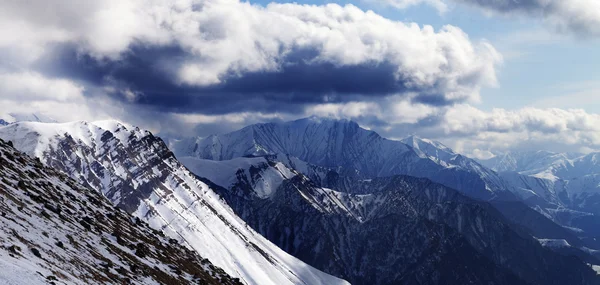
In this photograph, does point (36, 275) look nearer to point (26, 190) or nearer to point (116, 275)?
point (116, 275)

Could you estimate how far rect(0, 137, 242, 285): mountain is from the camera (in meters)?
43.0

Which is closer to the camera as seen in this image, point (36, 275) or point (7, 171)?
point (36, 275)

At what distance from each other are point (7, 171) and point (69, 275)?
3773 cm

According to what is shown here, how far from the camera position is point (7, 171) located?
246ft

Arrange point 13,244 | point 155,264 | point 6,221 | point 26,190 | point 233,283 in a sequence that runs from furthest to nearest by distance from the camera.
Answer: point 233,283 → point 155,264 → point 26,190 → point 6,221 → point 13,244

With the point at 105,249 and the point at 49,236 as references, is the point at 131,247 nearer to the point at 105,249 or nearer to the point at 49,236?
the point at 105,249

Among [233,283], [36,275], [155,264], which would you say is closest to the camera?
[36,275]

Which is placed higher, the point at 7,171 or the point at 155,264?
the point at 7,171

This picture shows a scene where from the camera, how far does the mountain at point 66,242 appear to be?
43.0 meters

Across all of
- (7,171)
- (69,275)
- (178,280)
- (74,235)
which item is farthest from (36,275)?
(7,171)

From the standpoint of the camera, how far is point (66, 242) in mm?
55562

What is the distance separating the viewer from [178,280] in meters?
71.1

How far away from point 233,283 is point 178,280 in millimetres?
30794

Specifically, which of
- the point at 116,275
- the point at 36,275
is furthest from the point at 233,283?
the point at 36,275
